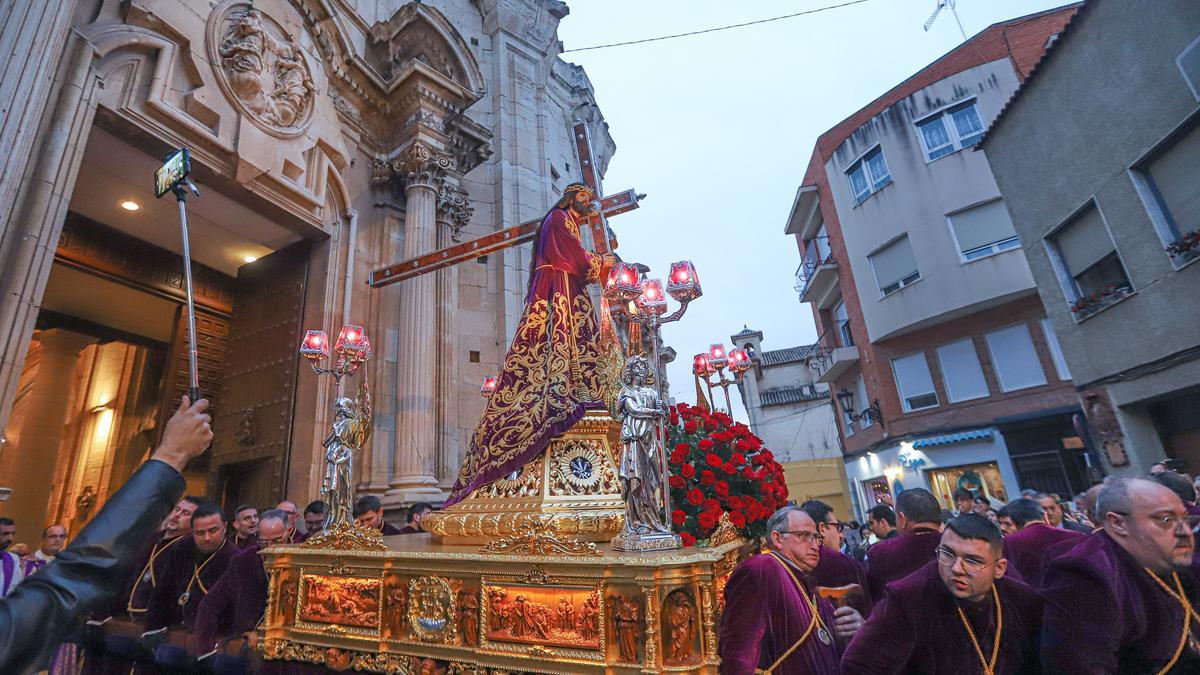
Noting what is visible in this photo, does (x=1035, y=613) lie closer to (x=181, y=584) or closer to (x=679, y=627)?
(x=679, y=627)

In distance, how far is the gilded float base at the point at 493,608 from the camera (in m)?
2.62

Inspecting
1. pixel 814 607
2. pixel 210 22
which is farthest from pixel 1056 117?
pixel 210 22

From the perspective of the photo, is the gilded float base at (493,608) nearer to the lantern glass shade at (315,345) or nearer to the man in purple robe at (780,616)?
the man in purple robe at (780,616)

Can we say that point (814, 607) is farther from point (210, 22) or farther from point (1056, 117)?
point (1056, 117)

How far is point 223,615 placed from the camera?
13.1 feet

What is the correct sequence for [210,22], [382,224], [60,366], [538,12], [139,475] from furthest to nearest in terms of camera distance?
[538,12] < [60,366] < [382,224] < [210,22] < [139,475]

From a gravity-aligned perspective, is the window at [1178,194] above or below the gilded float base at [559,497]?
above

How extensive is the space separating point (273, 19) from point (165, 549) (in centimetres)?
845

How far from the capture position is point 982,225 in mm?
14078

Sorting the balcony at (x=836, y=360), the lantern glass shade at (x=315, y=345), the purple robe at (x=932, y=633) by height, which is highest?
the balcony at (x=836, y=360)

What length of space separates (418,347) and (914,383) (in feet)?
45.1

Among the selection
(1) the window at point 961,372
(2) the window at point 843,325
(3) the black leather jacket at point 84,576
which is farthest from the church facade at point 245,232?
(2) the window at point 843,325

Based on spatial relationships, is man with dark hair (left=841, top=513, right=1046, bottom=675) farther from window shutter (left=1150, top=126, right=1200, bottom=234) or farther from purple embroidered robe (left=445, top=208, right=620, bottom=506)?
window shutter (left=1150, top=126, right=1200, bottom=234)

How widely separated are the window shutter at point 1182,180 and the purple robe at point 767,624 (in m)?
9.43
